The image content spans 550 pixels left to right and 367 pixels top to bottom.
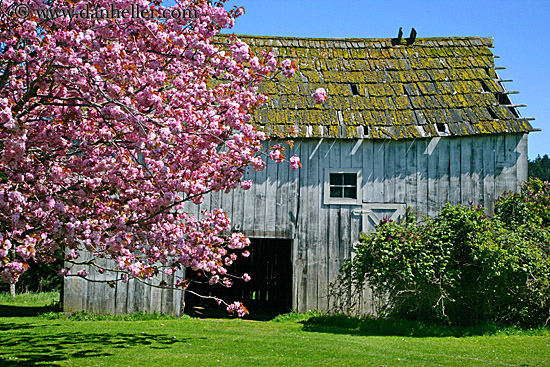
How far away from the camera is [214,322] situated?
41.7 ft

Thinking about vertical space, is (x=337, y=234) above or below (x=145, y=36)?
below

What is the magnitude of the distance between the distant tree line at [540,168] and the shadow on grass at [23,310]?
48.6 m

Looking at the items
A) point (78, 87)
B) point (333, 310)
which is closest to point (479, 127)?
point (333, 310)

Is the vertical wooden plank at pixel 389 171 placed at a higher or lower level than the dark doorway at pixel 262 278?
higher

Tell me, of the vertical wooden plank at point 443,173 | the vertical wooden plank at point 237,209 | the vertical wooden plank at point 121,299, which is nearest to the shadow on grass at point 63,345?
the vertical wooden plank at point 121,299

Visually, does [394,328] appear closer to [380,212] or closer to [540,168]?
A: [380,212]

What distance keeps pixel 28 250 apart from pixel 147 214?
1913 mm

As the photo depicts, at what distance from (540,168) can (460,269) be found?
50.5m

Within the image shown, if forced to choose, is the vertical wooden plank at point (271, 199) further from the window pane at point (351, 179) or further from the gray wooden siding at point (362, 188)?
the window pane at point (351, 179)

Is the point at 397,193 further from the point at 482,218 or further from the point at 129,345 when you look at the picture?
the point at 129,345

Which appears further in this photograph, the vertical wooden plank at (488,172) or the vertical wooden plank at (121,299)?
the vertical wooden plank at (488,172)

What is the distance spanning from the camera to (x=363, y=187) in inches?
545

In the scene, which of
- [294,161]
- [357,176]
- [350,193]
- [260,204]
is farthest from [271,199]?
[294,161]

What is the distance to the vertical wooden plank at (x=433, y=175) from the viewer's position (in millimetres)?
13859
